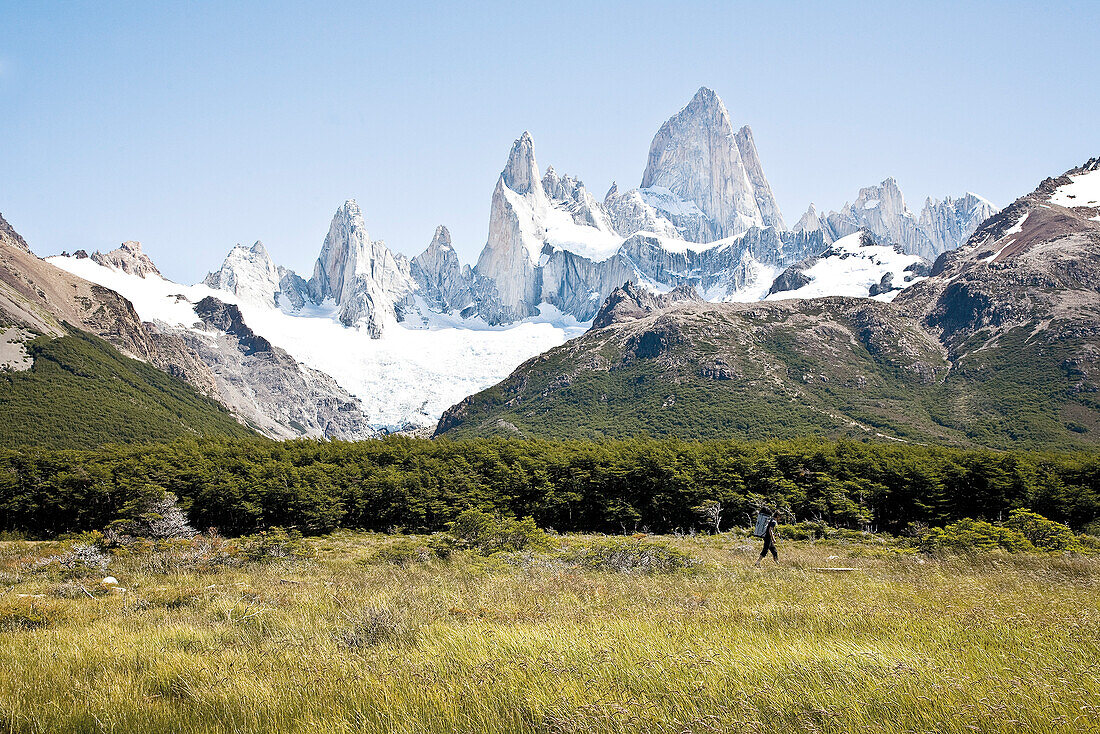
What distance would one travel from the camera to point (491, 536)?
92.3 ft

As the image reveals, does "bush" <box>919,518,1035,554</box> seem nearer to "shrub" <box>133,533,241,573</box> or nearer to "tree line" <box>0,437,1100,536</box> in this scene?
"shrub" <box>133,533,241,573</box>

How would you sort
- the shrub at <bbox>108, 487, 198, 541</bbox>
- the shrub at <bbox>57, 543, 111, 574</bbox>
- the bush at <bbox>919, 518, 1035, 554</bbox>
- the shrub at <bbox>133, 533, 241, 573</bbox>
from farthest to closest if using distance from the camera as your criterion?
the shrub at <bbox>108, 487, 198, 541</bbox> < the bush at <bbox>919, 518, 1035, 554</bbox> < the shrub at <bbox>133, 533, 241, 573</bbox> < the shrub at <bbox>57, 543, 111, 574</bbox>

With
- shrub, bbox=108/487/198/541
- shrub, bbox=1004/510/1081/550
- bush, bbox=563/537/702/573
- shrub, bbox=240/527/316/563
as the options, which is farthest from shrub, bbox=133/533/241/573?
shrub, bbox=1004/510/1081/550

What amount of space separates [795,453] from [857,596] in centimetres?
5630

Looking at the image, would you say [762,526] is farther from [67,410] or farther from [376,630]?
[67,410]

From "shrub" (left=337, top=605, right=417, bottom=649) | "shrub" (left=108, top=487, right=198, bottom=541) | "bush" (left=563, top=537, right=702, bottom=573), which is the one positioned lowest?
"shrub" (left=108, top=487, right=198, bottom=541)

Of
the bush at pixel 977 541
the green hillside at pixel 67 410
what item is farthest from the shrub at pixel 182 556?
the green hillside at pixel 67 410

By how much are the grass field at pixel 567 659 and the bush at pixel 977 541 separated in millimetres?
8921

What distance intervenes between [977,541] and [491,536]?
19164mm

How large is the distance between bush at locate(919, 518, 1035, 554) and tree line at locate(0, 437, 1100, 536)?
28824 millimetres

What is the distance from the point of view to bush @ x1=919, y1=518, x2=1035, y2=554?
908 inches

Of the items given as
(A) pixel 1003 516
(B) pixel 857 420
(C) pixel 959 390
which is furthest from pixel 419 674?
(C) pixel 959 390

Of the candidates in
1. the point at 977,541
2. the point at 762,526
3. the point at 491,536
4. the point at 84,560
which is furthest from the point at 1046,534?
the point at 84,560

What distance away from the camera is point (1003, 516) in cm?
5541
